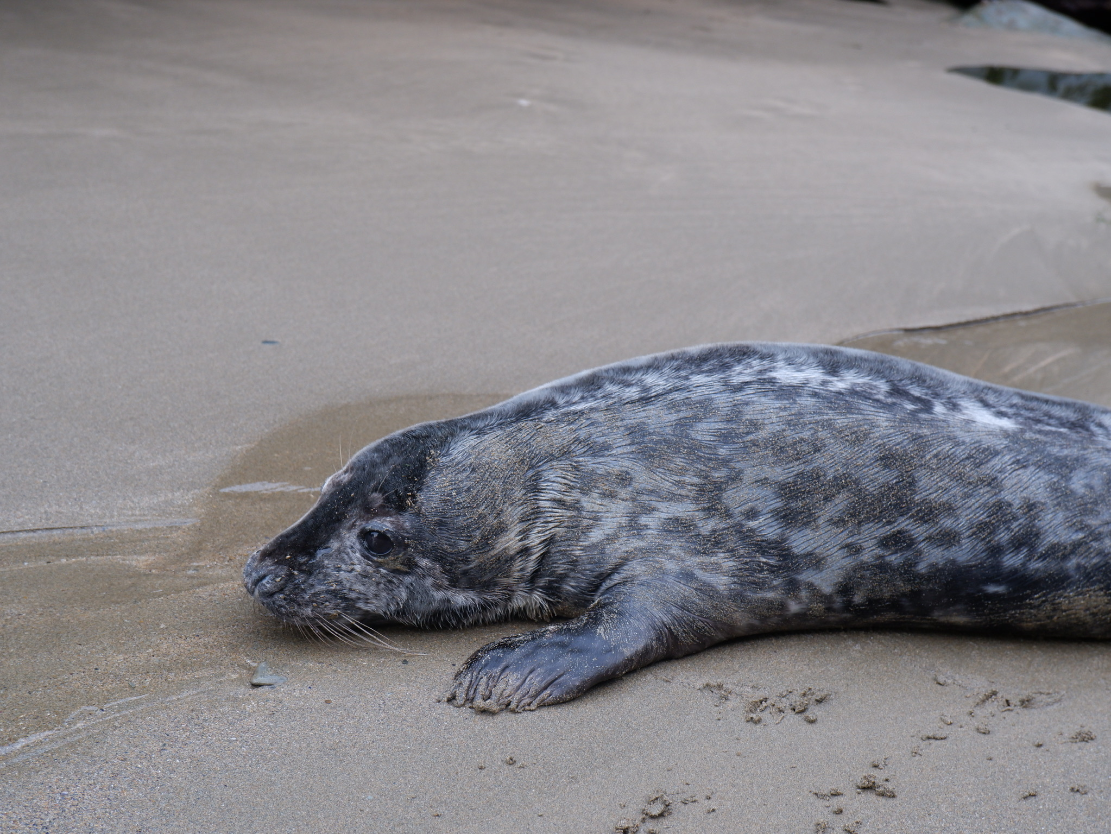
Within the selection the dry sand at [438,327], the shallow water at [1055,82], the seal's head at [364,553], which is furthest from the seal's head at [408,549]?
the shallow water at [1055,82]

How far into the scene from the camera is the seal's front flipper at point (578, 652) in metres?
2.47

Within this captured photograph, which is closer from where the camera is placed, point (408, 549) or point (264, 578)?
point (264, 578)

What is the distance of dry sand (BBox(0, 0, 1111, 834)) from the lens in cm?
219

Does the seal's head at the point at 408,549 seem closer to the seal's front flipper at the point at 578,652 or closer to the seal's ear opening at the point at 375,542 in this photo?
the seal's ear opening at the point at 375,542

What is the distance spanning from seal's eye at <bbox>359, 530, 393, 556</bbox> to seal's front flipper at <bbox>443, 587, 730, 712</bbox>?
0.46 metres

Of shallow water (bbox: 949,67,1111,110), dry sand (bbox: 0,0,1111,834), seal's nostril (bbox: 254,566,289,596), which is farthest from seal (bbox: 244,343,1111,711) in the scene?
shallow water (bbox: 949,67,1111,110)

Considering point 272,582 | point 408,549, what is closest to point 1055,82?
point 408,549

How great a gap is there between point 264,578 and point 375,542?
1.05 ft

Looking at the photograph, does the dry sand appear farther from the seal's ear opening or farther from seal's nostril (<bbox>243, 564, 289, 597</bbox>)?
the seal's ear opening

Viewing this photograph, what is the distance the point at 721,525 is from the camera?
2797 millimetres

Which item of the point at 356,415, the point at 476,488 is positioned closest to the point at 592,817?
the point at 476,488

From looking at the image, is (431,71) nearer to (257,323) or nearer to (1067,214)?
(257,323)

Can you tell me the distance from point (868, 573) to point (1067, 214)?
428 centimetres

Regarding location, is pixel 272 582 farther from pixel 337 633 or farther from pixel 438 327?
pixel 438 327
